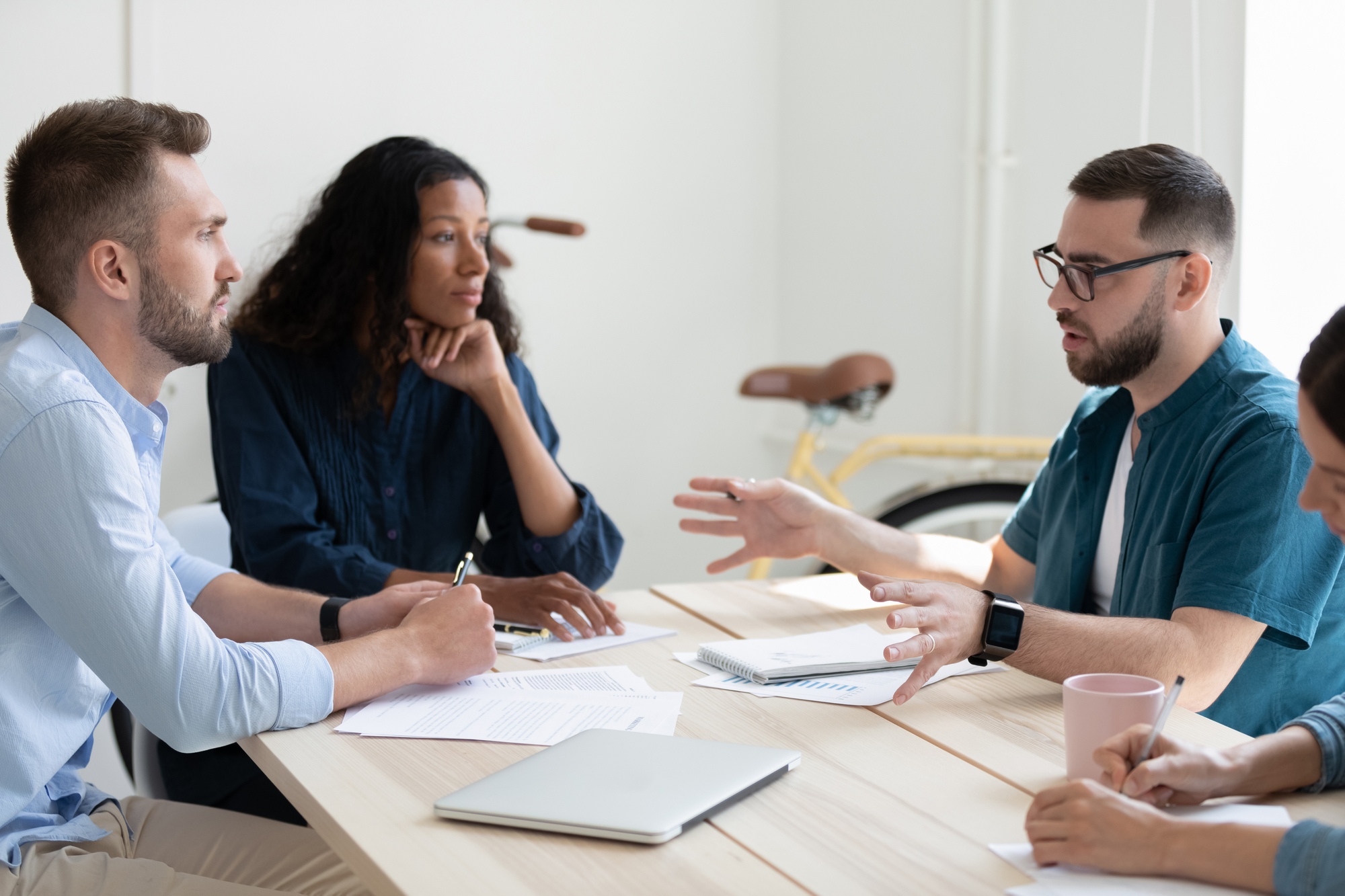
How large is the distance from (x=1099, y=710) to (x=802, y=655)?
0.45 m

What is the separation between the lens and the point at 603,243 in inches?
132

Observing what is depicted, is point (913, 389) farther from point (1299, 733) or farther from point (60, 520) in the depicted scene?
point (60, 520)

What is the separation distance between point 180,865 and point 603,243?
236 centimetres

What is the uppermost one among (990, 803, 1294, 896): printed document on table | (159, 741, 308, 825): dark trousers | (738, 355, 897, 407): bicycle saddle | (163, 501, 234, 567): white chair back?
(738, 355, 897, 407): bicycle saddle

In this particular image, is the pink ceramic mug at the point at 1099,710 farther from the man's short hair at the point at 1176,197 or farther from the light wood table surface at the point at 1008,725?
the man's short hair at the point at 1176,197

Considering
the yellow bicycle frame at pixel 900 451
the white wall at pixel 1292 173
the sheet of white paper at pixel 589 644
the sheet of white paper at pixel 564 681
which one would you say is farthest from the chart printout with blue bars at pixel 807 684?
the white wall at pixel 1292 173

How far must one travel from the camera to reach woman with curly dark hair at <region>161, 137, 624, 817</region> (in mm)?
1917

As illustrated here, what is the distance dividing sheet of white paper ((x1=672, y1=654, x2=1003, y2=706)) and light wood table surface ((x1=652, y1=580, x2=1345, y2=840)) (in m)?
0.02

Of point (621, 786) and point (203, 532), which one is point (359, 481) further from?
point (621, 786)

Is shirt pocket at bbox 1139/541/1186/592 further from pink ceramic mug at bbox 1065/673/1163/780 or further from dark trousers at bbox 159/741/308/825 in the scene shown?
dark trousers at bbox 159/741/308/825

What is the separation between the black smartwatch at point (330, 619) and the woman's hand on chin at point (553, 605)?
0.59ft

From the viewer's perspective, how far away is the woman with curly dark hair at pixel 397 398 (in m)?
1.92

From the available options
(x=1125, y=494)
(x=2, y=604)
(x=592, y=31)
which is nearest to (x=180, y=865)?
(x=2, y=604)

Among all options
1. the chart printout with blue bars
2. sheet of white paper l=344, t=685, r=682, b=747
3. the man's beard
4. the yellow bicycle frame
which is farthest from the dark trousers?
the man's beard
